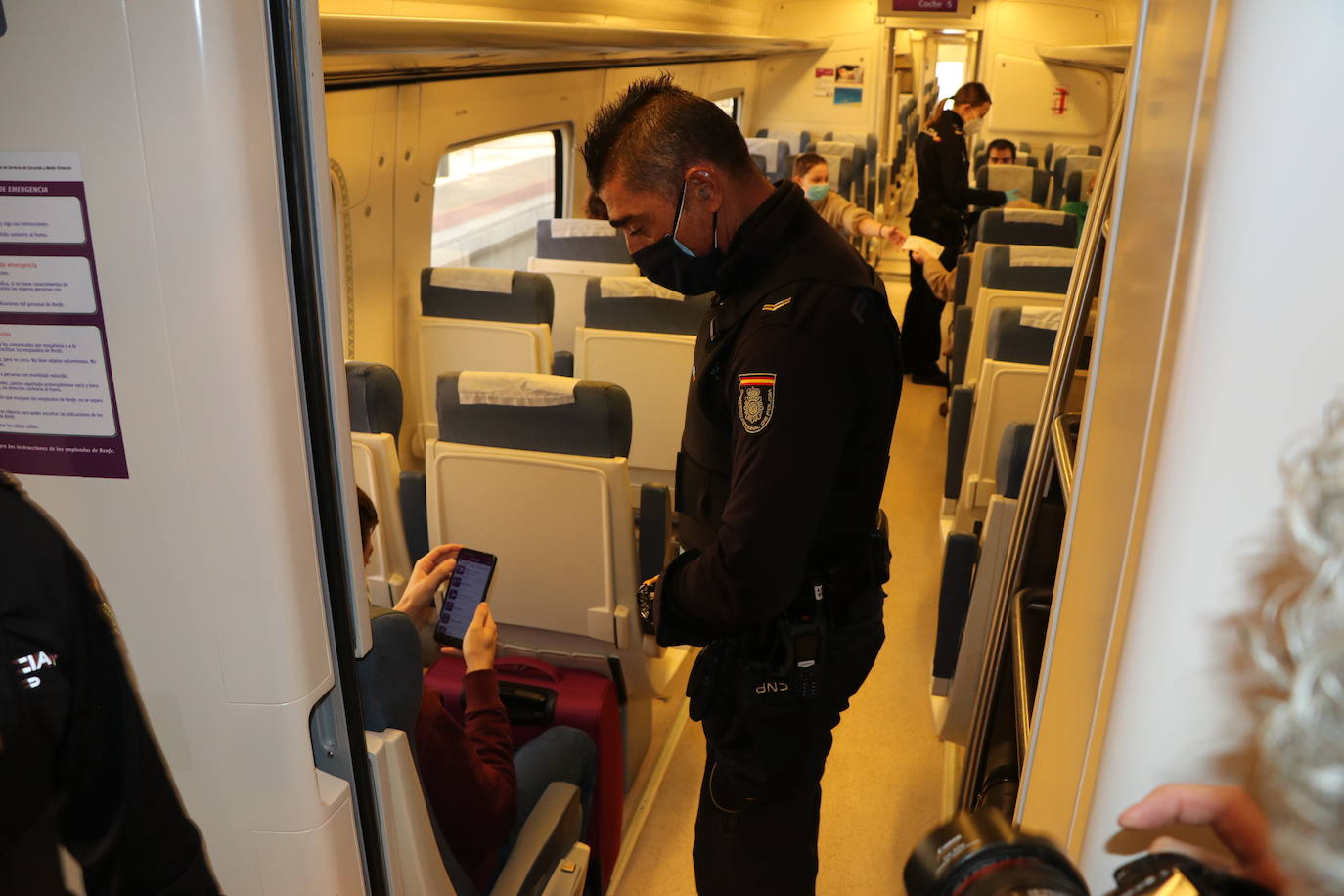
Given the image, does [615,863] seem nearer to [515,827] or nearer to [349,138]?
[515,827]

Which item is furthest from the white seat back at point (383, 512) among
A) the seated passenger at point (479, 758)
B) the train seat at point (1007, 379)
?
the train seat at point (1007, 379)

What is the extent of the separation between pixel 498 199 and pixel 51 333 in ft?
26.5

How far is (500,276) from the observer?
13.4ft

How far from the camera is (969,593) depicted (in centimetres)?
272

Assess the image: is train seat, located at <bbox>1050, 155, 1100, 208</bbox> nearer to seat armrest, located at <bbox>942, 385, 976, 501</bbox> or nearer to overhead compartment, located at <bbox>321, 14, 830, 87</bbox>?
overhead compartment, located at <bbox>321, 14, 830, 87</bbox>

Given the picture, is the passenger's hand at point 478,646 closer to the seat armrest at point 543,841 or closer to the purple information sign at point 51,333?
the seat armrest at point 543,841

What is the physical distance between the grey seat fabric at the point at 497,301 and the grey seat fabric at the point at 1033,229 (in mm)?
2809

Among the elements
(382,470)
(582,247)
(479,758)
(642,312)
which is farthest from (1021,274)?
(479,758)

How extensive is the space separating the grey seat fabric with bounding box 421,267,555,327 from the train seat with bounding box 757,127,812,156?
22.3 ft

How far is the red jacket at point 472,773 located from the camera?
5.34 ft

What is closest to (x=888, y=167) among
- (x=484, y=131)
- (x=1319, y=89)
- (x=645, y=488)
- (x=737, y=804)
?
(x=484, y=131)

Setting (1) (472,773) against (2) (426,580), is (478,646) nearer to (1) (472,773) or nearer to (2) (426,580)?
(2) (426,580)

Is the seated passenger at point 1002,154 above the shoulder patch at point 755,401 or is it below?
above

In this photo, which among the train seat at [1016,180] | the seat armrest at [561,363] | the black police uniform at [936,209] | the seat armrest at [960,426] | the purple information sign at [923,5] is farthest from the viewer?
the purple information sign at [923,5]
